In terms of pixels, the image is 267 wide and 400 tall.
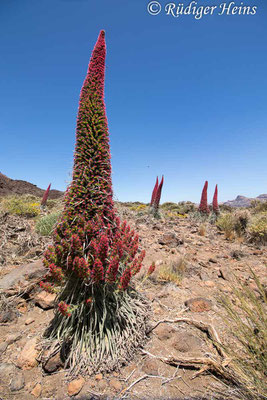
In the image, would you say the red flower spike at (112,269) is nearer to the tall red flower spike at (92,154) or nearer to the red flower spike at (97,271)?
the red flower spike at (97,271)

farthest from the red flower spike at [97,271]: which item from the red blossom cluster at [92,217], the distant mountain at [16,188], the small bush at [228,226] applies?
the distant mountain at [16,188]

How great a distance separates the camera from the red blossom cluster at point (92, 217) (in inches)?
73.8

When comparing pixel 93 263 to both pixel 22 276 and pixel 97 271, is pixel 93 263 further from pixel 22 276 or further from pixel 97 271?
pixel 22 276

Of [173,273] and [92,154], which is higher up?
[92,154]

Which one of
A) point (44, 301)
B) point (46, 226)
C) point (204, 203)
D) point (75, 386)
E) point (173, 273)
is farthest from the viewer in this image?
point (204, 203)

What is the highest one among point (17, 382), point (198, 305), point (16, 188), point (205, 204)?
point (16, 188)

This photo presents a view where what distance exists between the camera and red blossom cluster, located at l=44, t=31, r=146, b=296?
1875 millimetres

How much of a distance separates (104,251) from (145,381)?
4.05ft

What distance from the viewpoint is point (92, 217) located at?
6.80 ft

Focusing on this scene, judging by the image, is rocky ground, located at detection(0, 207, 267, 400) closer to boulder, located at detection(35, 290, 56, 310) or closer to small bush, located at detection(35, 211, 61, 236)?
boulder, located at detection(35, 290, 56, 310)

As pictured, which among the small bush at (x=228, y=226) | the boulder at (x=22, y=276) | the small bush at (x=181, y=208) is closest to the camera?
the boulder at (x=22, y=276)

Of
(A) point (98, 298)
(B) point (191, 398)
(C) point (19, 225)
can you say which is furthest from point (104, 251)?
(C) point (19, 225)

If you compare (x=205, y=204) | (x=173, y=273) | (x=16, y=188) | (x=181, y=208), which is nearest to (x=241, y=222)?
(x=205, y=204)

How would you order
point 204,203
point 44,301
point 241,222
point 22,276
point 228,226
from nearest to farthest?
point 44,301 < point 22,276 < point 228,226 < point 241,222 < point 204,203
